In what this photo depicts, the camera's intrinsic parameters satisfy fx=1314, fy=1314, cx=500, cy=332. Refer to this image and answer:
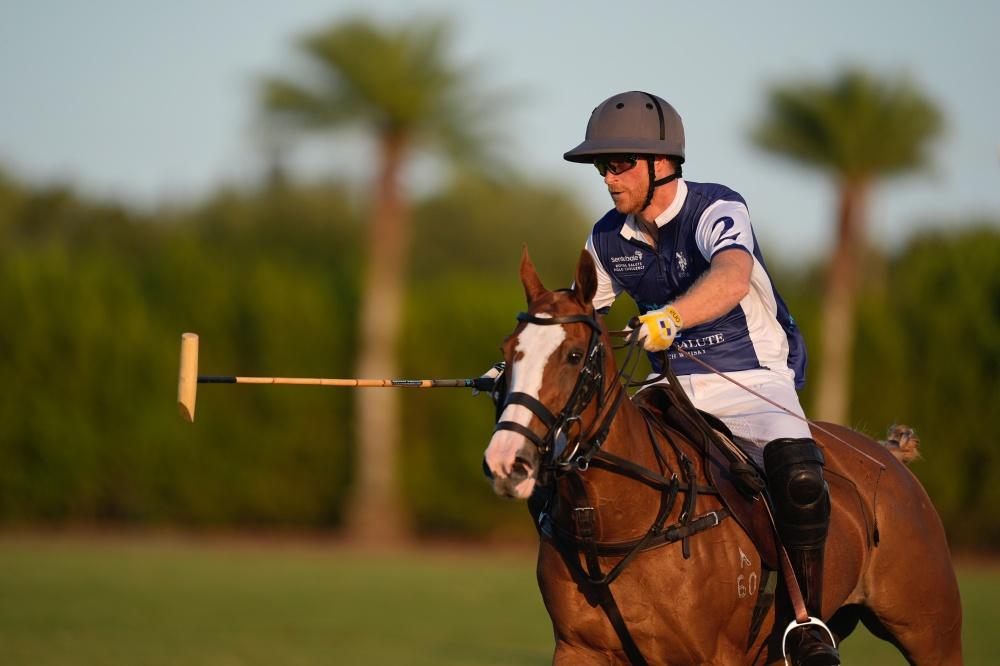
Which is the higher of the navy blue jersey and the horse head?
the navy blue jersey

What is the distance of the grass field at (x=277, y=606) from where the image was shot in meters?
11.8

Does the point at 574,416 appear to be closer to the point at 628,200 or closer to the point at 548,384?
the point at 548,384

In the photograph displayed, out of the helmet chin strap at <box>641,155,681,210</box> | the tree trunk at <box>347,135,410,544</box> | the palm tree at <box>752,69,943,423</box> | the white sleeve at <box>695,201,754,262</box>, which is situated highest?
the palm tree at <box>752,69,943,423</box>

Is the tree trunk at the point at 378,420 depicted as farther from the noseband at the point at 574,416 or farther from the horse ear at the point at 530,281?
the noseband at the point at 574,416

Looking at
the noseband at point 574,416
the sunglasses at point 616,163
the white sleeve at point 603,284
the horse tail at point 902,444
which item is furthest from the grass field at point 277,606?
the noseband at point 574,416

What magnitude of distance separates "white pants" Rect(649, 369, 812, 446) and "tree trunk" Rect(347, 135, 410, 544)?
17254 mm

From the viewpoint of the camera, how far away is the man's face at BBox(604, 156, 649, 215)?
562cm

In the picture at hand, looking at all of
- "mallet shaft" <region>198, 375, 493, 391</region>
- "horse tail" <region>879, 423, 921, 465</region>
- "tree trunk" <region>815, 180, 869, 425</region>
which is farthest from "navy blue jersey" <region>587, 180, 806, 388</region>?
"tree trunk" <region>815, 180, 869, 425</region>

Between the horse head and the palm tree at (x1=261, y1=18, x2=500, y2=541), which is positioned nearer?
the horse head

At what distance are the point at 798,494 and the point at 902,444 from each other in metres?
1.67

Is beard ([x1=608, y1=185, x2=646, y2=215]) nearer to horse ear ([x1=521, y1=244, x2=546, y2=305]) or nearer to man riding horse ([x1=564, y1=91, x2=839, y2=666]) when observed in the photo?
man riding horse ([x1=564, y1=91, x2=839, y2=666])

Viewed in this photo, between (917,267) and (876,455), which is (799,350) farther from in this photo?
(917,267)

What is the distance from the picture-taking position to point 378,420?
76.2ft

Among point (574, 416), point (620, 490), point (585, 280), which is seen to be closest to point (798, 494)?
point (620, 490)
